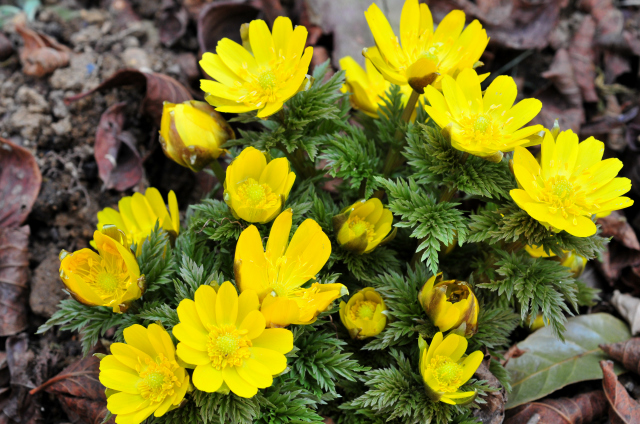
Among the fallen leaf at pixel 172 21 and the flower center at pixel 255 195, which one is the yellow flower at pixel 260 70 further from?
the fallen leaf at pixel 172 21

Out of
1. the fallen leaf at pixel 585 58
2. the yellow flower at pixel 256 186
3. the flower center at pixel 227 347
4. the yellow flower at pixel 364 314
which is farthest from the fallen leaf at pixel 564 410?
the fallen leaf at pixel 585 58

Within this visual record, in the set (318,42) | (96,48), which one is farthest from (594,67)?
(96,48)

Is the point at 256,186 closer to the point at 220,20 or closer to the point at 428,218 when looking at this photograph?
the point at 428,218

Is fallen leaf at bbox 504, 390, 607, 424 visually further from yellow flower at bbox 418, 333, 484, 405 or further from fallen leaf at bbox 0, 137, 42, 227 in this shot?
fallen leaf at bbox 0, 137, 42, 227

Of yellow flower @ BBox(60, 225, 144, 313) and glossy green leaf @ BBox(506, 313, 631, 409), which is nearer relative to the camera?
yellow flower @ BBox(60, 225, 144, 313)

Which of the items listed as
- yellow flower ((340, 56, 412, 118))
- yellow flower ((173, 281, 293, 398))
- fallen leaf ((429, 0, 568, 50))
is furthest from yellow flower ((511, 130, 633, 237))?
fallen leaf ((429, 0, 568, 50))

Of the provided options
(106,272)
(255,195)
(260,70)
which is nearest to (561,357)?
(255,195)
